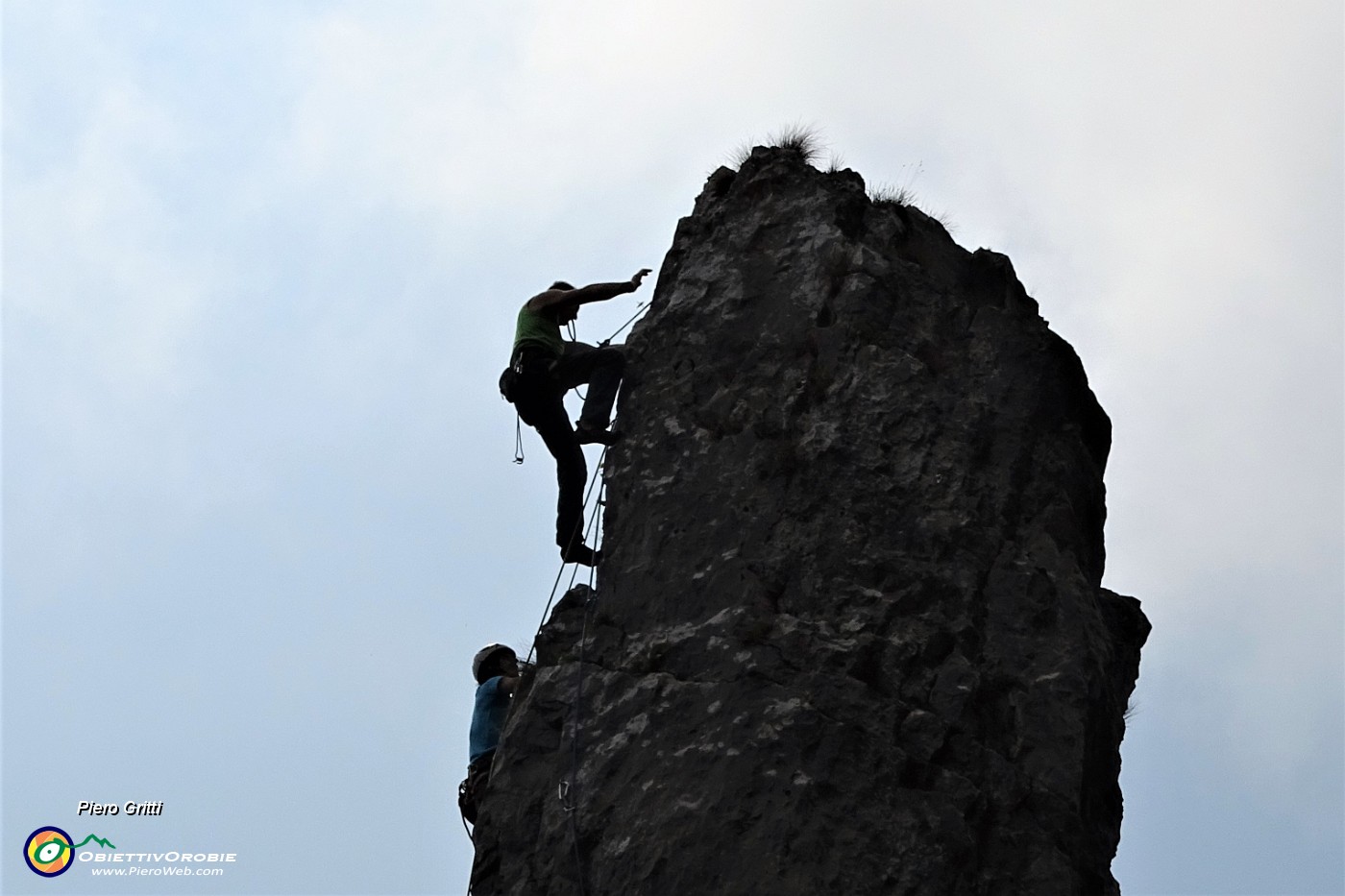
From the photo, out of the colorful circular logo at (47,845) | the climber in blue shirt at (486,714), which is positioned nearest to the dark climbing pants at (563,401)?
the climber in blue shirt at (486,714)

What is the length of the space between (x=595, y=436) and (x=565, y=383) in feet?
2.05

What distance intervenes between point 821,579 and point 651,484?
131cm

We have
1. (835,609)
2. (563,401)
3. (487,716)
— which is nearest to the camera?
(835,609)

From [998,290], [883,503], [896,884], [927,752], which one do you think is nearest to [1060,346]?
[998,290]

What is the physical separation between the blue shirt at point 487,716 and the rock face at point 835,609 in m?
0.44

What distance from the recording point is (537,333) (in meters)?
10.3

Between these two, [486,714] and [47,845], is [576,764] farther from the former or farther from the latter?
[47,845]

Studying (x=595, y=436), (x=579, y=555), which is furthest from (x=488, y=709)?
(x=595, y=436)

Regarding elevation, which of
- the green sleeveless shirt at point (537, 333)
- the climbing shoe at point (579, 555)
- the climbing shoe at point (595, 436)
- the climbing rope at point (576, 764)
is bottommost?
the climbing rope at point (576, 764)

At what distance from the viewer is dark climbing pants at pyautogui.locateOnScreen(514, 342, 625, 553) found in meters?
9.97

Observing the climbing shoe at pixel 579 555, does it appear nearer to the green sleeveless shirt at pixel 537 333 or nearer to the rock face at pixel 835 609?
the rock face at pixel 835 609

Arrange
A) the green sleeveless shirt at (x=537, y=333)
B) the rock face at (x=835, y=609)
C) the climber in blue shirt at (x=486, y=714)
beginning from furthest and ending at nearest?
1. the green sleeveless shirt at (x=537, y=333)
2. the climber in blue shirt at (x=486, y=714)
3. the rock face at (x=835, y=609)

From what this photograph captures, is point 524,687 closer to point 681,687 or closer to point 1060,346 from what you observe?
point 681,687

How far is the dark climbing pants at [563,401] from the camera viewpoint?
997 centimetres
